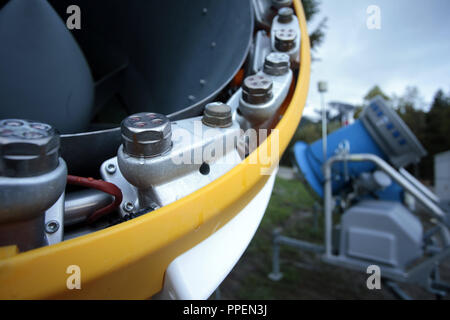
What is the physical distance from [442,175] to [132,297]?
2584 mm

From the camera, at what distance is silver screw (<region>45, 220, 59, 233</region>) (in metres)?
0.40

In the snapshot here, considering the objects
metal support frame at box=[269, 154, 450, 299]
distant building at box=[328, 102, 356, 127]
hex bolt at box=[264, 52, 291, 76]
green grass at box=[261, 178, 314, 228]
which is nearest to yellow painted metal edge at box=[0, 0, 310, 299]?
hex bolt at box=[264, 52, 291, 76]

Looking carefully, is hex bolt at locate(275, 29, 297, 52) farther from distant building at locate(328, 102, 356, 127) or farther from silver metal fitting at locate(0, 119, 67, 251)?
distant building at locate(328, 102, 356, 127)

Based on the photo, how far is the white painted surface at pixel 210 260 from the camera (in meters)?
0.40

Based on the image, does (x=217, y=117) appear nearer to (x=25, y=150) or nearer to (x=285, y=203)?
(x=25, y=150)

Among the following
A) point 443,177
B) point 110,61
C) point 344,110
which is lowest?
point 443,177

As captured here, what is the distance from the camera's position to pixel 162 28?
0.88m

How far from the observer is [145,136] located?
393 millimetres

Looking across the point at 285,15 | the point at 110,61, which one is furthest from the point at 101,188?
the point at 110,61

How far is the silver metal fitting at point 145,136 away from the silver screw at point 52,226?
145 millimetres

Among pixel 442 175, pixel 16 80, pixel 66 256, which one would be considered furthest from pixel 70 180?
pixel 442 175

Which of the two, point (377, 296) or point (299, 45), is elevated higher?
point (299, 45)

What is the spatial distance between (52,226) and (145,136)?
0.19m
